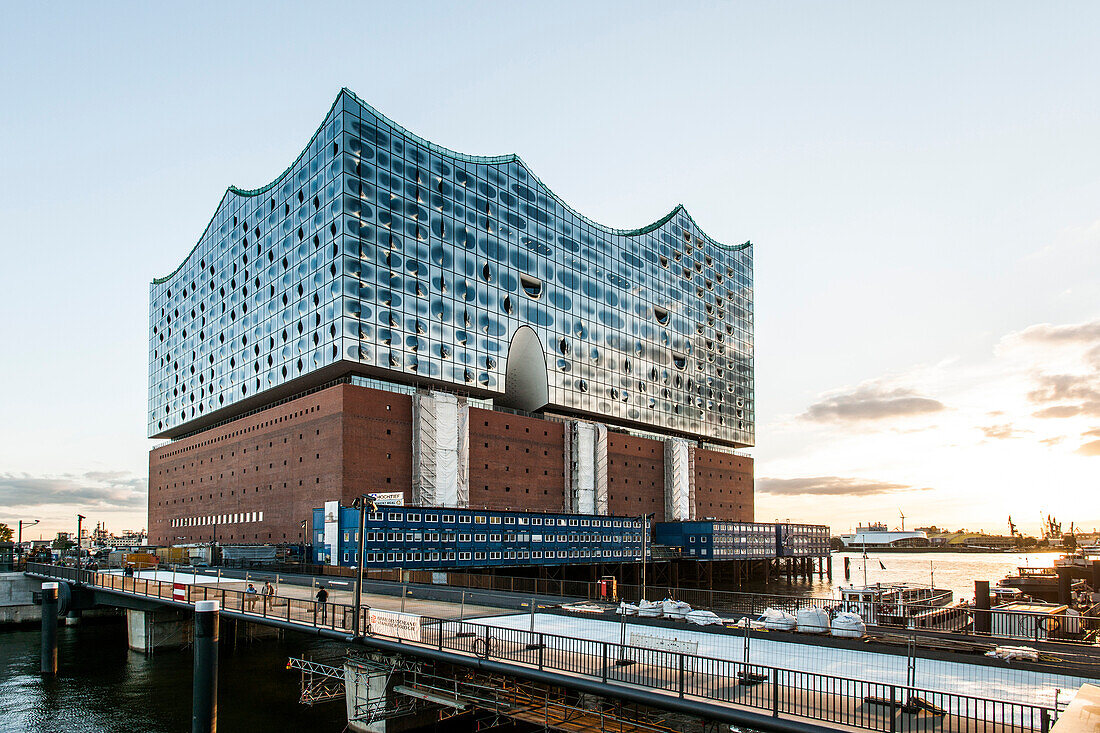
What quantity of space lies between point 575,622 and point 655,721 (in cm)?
496

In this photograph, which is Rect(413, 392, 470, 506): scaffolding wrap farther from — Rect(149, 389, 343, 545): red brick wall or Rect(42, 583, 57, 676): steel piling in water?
Rect(42, 583, 57, 676): steel piling in water

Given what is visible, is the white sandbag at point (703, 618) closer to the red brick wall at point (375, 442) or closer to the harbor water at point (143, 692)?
the harbor water at point (143, 692)

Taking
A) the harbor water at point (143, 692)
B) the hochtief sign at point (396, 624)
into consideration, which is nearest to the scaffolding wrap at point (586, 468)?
the harbor water at point (143, 692)

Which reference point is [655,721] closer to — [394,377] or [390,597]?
[390,597]

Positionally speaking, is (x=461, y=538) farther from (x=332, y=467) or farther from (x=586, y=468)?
(x=586, y=468)

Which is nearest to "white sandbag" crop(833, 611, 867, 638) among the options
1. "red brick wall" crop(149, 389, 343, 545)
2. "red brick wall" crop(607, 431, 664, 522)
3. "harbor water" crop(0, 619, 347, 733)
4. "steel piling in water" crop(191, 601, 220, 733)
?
"harbor water" crop(0, 619, 347, 733)

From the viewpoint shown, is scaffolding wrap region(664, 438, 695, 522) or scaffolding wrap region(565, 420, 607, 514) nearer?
scaffolding wrap region(565, 420, 607, 514)

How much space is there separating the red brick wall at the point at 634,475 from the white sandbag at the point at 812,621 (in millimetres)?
82590

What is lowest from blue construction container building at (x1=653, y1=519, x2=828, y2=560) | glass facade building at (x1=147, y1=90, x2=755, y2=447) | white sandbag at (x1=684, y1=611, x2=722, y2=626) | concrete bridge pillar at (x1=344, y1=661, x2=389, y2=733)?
blue construction container building at (x1=653, y1=519, x2=828, y2=560)

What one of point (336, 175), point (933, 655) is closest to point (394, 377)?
point (336, 175)

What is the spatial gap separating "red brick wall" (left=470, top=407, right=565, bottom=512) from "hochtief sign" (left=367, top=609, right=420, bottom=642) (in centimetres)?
6281

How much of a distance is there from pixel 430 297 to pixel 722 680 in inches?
2973

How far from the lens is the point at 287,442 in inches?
3521

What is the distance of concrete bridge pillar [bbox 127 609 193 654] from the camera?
2055 inches
